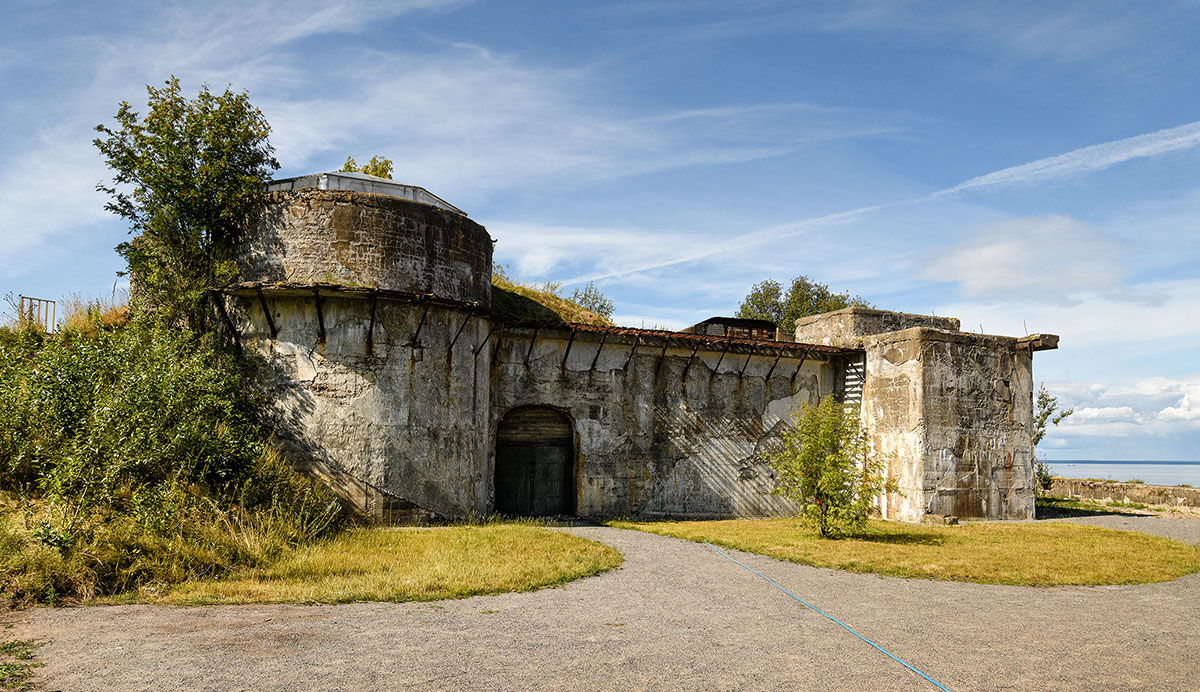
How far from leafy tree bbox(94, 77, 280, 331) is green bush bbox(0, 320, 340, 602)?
1.64 meters

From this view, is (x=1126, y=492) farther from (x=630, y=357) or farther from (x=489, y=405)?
(x=489, y=405)

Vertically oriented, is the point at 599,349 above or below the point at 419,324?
below

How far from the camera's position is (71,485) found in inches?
Answer: 348

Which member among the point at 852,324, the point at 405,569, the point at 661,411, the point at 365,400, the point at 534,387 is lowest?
the point at 405,569

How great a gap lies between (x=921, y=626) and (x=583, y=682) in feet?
11.8

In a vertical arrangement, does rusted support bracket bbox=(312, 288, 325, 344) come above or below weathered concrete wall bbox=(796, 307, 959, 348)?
below

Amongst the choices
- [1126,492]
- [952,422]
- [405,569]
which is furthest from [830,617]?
[1126,492]

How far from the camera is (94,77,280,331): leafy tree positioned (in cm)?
1262

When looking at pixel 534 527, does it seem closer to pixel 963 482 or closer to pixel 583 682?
pixel 583 682

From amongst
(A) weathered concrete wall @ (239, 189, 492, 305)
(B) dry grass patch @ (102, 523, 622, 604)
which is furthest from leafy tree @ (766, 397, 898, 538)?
(A) weathered concrete wall @ (239, 189, 492, 305)

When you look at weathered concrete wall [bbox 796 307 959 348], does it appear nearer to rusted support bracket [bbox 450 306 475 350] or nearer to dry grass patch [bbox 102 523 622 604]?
rusted support bracket [bbox 450 306 475 350]

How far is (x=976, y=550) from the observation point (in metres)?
12.0

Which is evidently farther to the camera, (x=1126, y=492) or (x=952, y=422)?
(x=1126, y=492)

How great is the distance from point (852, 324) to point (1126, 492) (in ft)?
38.2
